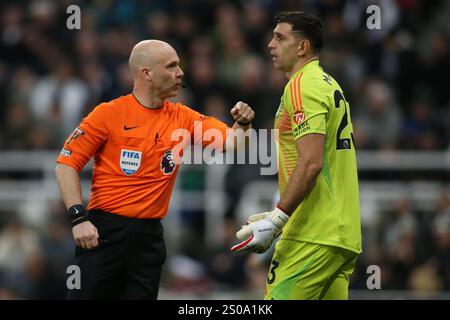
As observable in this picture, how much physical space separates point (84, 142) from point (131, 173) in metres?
0.43

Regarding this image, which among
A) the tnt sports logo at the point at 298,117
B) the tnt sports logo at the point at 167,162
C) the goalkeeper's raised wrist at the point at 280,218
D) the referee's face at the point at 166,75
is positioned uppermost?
the referee's face at the point at 166,75

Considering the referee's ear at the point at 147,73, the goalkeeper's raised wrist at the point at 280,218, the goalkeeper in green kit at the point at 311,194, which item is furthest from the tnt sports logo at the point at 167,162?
the goalkeeper's raised wrist at the point at 280,218

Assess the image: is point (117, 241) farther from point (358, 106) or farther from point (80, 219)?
point (358, 106)

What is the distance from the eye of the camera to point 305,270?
7484mm

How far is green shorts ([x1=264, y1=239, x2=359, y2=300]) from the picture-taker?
748 cm

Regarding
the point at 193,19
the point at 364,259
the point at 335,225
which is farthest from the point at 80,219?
the point at 193,19

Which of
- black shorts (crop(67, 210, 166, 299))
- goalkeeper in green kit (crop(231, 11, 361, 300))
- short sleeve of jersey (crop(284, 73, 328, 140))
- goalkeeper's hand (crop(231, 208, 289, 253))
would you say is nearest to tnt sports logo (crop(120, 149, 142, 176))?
black shorts (crop(67, 210, 166, 299))

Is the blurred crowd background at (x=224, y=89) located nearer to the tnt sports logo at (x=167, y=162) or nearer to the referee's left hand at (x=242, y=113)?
the tnt sports logo at (x=167, y=162)

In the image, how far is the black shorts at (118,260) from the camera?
816 centimetres

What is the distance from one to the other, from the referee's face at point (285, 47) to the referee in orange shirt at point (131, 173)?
1.69 ft

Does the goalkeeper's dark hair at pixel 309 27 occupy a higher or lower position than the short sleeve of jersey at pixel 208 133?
higher

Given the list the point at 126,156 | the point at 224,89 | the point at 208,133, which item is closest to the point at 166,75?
the point at 208,133

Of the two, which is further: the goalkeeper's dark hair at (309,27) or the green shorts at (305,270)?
the goalkeeper's dark hair at (309,27)

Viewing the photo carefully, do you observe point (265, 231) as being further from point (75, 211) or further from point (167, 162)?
point (75, 211)
